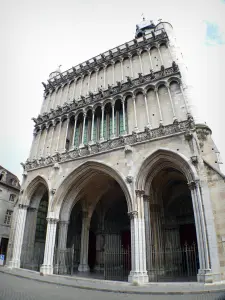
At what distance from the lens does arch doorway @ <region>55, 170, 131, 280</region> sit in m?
15.7

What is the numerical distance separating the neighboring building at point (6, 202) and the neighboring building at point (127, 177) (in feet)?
29.5

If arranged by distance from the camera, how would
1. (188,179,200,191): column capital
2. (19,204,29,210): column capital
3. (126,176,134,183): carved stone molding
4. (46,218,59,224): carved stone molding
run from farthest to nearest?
(19,204,29,210): column capital, (46,218,59,224): carved stone molding, (126,176,134,183): carved stone molding, (188,179,200,191): column capital

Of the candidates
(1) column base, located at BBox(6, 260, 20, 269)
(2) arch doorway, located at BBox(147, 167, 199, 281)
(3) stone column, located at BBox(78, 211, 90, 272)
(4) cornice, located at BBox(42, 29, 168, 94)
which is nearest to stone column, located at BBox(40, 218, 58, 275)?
(1) column base, located at BBox(6, 260, 20, 269)

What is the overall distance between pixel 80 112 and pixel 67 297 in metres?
13.7

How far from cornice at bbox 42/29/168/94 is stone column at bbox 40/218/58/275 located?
47.1ft

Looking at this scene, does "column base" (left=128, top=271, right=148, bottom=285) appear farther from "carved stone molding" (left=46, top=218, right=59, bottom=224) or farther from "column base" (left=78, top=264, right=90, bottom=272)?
"column base" (left=78, top=264, right=90, bottom=272)

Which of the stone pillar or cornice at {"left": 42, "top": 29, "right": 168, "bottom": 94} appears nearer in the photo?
the stone pillar

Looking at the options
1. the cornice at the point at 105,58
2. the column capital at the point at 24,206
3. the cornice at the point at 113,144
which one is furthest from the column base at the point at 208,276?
the cornice at the point at 105,58

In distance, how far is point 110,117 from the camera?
17.1 meters

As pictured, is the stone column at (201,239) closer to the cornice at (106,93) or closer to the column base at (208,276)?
the column base at (208,276)

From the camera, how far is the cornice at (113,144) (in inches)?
482

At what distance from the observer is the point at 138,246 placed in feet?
34.2

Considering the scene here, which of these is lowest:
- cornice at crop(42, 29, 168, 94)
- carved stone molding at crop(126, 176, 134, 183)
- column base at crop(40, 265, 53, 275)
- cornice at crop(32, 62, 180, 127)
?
column base at crop(40, 265, 53, 275)

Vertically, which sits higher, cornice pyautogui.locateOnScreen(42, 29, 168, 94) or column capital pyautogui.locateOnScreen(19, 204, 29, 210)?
cornice pyautogui.locateOnScreen(42, 29, 168, 94)
